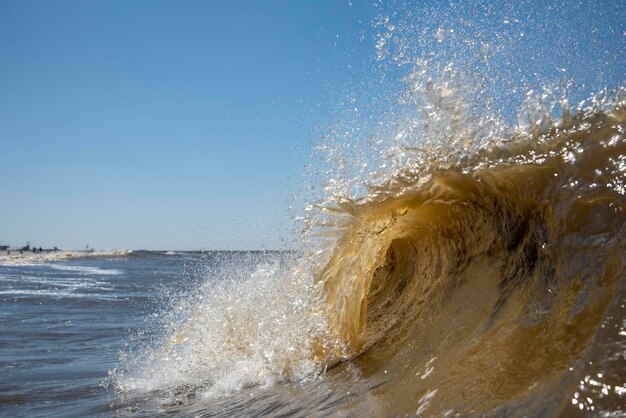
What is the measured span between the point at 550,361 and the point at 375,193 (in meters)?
2.18

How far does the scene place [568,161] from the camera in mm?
3006

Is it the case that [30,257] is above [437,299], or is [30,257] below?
above

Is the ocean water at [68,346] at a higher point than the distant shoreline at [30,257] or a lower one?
lower

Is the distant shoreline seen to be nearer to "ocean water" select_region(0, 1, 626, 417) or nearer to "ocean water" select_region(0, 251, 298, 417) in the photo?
"ocean water" select_region(0, 251, 298, 417)

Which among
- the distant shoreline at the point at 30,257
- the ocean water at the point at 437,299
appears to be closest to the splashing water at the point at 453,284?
the ocean water at the point at 437,299

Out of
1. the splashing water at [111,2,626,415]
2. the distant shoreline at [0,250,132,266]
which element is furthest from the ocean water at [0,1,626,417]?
the distant shoreline at [0,250,132,266]

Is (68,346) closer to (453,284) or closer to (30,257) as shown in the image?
(453,284)

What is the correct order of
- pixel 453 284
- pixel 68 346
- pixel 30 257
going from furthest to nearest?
→ 1. pixel 30 257
2. pixel 68 346
3. pixel 453 284

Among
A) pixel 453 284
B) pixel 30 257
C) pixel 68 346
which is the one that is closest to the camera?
pixel 453 284

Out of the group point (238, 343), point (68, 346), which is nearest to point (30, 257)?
point (68, 346)

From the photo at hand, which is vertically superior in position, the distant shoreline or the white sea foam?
the distant shoreline

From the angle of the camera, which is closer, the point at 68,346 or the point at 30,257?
the point at 68,346

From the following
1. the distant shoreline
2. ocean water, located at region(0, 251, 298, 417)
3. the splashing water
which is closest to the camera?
the splashing water

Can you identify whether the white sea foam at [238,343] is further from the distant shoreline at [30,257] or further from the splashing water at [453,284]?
the distant shoreline at [30,257]
